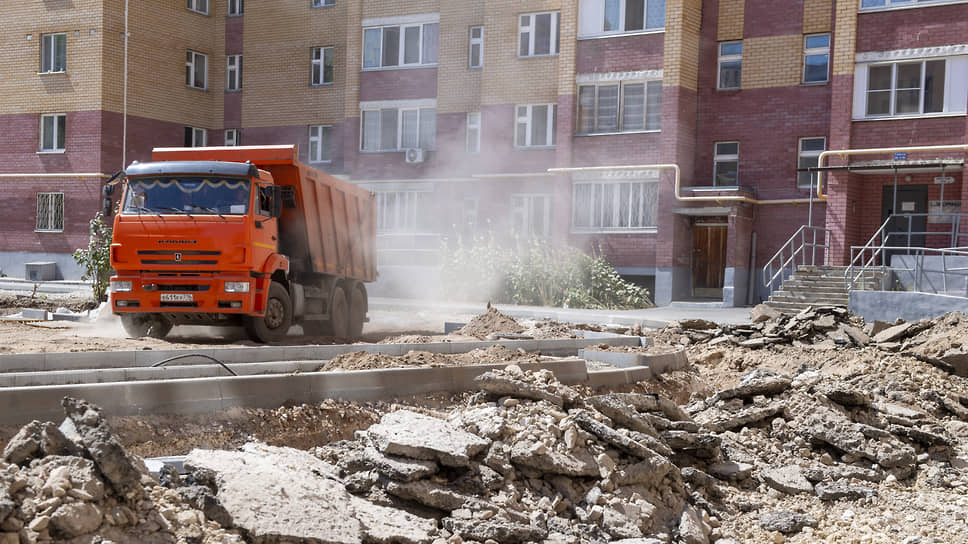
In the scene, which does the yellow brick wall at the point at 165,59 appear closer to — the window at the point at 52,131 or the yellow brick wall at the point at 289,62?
the yellow brick wall at the point at 289,62

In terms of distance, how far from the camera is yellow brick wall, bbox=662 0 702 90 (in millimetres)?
29062

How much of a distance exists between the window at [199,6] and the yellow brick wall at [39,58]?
13.8ft

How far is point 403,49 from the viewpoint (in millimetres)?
35250

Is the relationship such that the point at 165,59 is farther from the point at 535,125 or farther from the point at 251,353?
Result: the point at 251,353

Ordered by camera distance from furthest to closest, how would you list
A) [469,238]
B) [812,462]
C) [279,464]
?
[469,238], [812,462], [279,464]

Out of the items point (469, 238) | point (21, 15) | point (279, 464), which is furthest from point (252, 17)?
point (279, 464)

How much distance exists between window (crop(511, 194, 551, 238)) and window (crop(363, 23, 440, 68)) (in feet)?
21.4

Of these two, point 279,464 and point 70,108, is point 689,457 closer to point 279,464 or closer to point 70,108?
point 279,464

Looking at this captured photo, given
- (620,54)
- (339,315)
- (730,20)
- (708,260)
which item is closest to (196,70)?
(620,54)

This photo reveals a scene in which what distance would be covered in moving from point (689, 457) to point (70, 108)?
3119cm

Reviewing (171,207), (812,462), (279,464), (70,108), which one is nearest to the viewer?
(279,464)

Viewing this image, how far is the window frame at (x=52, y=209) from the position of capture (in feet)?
116

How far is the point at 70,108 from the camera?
114 feet

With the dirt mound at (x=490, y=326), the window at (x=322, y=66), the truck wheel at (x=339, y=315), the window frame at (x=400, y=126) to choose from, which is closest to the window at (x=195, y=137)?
the window at (x=322, y=66)
